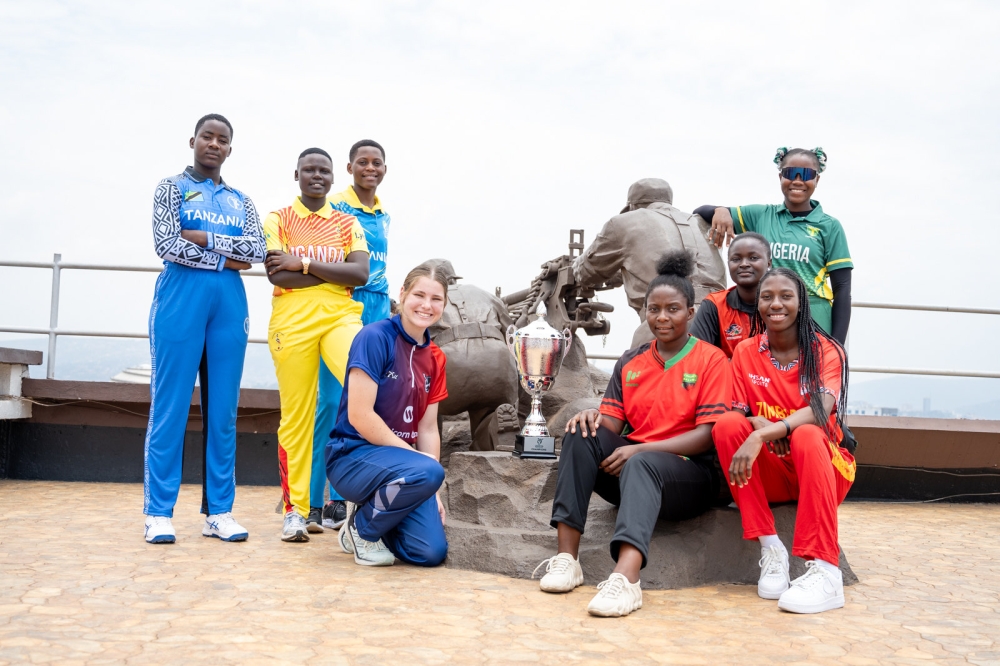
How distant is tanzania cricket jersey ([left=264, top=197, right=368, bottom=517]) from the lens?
4.13 metres

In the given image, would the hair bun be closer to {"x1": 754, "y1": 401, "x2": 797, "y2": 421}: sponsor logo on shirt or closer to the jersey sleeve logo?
the jersey sleeve logo

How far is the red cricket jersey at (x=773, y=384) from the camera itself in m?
3.24

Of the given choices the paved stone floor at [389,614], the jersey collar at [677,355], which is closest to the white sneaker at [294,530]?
the paved stone floor at [389,614]

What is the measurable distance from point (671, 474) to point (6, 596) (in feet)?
7.08

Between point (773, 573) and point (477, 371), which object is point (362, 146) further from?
point (773, 573)

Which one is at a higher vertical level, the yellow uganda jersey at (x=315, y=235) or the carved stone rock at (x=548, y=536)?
the yellow uganda jersey at (x=315, y=235)

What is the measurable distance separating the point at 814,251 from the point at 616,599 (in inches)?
70.8

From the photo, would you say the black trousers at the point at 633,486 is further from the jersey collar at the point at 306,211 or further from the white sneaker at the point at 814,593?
the jersey collar at the point at 306,211

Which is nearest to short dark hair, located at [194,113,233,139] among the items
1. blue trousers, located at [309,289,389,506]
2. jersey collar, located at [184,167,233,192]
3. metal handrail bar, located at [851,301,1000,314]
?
jersey collar, located at [184,167,233,192]

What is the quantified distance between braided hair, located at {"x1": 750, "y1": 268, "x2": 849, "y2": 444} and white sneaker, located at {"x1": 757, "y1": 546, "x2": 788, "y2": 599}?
0.45 m

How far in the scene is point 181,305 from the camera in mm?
3887

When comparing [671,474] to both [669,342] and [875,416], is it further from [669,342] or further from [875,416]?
[875,416]

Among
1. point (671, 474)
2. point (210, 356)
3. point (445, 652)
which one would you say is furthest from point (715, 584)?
point (210, 356)

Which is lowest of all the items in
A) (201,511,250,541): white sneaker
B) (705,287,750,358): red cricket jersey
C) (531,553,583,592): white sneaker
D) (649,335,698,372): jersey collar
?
(201,511,250,541): white sneaker
